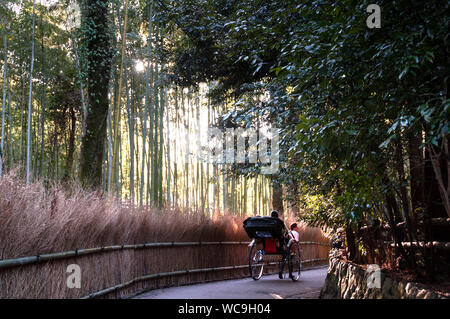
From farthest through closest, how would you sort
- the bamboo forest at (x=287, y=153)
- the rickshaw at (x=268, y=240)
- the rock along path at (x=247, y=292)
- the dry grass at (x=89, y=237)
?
the rickshaw at (x=268, y=240), the rock along path at (x=247, y=292), the dry grass at (x=89, y=237), the bamboo forest at (x=287, y=153)

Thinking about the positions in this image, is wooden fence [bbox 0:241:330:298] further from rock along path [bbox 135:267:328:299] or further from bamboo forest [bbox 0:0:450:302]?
rock along path [bbox 135:267:328:299]

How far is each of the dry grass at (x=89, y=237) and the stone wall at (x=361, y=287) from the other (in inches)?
94.3

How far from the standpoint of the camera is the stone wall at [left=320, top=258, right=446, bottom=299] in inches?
118

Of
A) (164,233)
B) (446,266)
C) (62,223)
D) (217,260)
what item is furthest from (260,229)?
(62,223)

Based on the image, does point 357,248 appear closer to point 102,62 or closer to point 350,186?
point 350,186

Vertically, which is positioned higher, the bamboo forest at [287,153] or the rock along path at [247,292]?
the bamboo forest at [287,153]

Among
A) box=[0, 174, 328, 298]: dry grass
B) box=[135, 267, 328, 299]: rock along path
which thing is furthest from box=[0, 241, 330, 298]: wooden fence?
box=[135, 267, 328, 299]: rock along path

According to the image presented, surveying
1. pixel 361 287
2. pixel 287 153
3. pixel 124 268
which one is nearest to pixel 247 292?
pixel 124 268

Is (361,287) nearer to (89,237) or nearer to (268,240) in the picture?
(89,237)

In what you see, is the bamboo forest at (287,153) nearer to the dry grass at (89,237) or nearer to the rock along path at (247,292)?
the dry grass at (89,237)

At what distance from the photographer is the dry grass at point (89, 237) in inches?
128

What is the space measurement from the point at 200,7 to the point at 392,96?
5.67m

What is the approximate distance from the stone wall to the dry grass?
239 centimetres

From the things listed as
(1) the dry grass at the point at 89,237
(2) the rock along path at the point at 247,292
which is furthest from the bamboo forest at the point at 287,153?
(2) the rock along path at the point at 247,292
